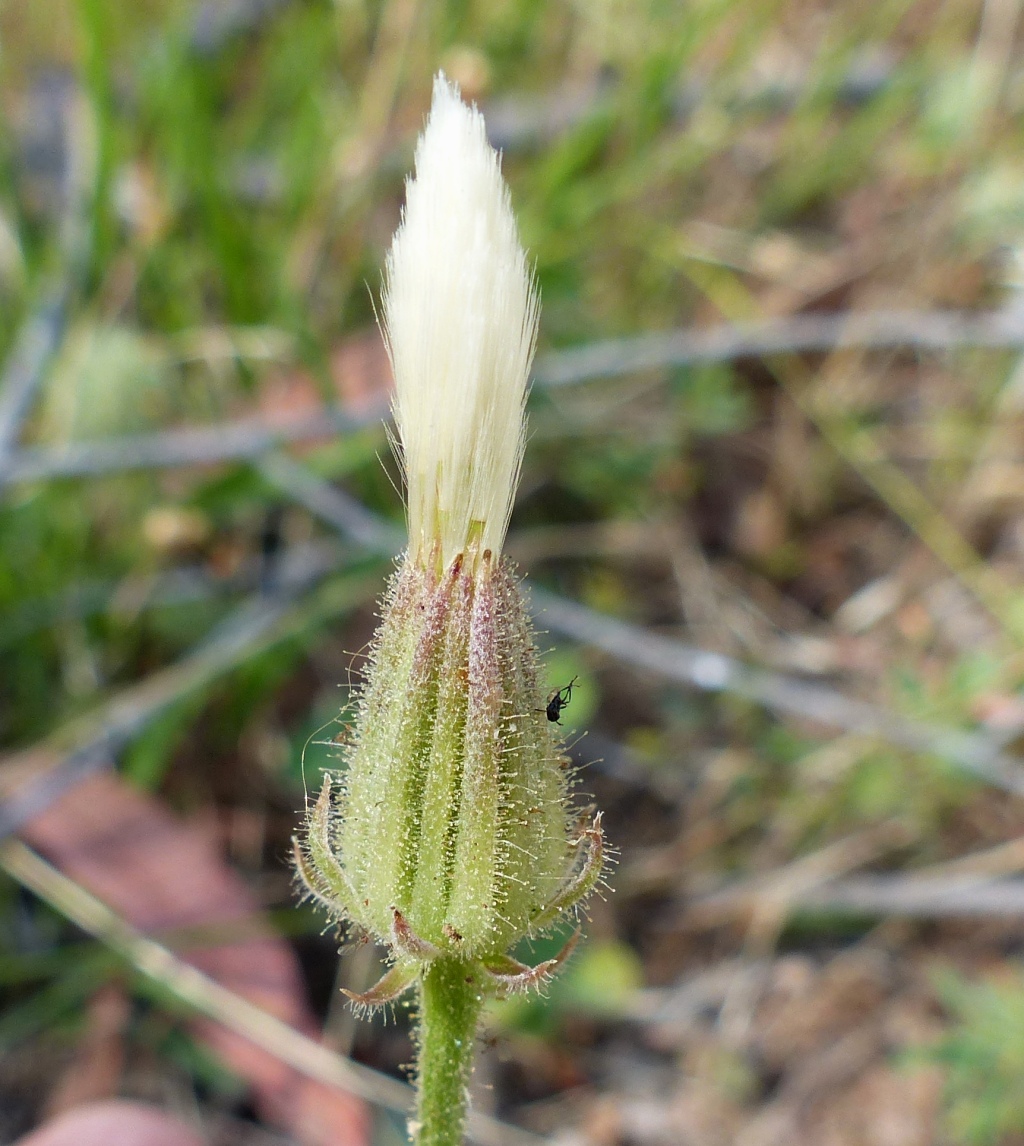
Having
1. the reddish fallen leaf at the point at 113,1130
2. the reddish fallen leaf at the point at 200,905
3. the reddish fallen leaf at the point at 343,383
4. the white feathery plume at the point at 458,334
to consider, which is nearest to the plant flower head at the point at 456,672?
the white feathery plume at the point at 458,334

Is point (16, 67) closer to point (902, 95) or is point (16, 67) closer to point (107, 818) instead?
point (107, 818)

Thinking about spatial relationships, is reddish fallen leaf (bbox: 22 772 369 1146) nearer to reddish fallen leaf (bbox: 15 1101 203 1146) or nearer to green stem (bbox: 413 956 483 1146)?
reddish fallen leaf (bbox: 15 1101 203 1146)

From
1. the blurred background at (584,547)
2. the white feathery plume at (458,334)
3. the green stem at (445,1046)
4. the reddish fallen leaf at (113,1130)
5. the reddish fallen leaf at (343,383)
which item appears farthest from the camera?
the reddish fallen leaf at (343,383)

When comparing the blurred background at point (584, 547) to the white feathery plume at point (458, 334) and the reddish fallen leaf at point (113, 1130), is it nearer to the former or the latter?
the reddish fallen leaf at point (113, 1130)

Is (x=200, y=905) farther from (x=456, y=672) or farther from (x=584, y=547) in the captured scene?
(x=456, y=672)

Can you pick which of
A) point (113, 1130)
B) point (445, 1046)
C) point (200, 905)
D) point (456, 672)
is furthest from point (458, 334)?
point (200, 905)

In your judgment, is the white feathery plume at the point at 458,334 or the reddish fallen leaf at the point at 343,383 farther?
the reddish fallen leaf at the point at 343,383

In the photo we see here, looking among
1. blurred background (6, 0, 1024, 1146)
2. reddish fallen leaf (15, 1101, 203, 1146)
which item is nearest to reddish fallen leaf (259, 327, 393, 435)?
blurred background (6, 0, 1024, 1146)
